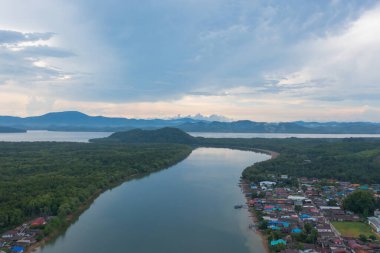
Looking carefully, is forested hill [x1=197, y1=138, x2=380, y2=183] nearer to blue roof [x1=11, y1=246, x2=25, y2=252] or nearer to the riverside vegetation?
the riverside vegetation

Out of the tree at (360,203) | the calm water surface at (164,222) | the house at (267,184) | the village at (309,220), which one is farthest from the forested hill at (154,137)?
the tree at (360,203)

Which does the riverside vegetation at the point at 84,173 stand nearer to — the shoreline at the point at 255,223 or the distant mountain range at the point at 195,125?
the shoreline at the point at 255,223

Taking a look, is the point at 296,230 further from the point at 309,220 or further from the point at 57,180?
the point at 57,180

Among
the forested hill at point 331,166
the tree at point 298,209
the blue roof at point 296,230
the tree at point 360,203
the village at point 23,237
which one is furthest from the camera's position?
the forested hill at point 331,166

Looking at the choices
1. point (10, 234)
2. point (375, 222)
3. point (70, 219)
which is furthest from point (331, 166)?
point (10, 234)

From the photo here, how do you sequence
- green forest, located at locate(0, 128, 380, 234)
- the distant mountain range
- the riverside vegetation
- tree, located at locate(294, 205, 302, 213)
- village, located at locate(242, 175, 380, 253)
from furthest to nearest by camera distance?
the distant mountain range, tree, located at locate(294, 205, 302, 213), green forest, located at locate(0, 128, 380, 234), the riverside vegetation, village, located at locate(242, 175, 380, 253)

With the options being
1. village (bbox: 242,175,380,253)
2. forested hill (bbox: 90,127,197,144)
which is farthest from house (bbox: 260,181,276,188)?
forested hill (bbox: 90,127,197,144)

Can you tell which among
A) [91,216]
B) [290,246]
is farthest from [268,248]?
[91,216]

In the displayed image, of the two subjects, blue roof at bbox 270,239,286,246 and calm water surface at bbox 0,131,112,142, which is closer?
blue roof at bbox 270,239,286,246
